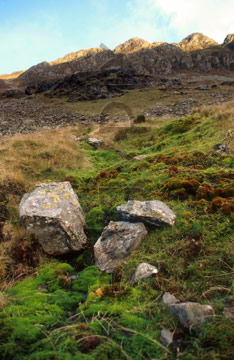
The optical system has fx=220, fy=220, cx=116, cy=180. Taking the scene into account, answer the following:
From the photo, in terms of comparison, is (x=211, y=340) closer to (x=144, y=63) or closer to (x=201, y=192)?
(x=201, y=192)

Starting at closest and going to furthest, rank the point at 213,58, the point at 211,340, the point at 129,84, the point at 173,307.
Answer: the point at 211,340
the point at 173,307
the point at 129,84
the point at 213,58

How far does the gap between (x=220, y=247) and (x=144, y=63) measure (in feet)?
369

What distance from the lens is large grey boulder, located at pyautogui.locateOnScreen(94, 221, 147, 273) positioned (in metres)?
4.23

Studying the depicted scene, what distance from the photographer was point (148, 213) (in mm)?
4824

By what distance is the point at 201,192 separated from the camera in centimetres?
549

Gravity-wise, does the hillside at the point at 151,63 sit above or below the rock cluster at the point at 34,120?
above

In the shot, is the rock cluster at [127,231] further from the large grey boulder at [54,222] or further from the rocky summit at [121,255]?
the large grey boulder at [54,222]

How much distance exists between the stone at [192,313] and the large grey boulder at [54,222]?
9.07 ft

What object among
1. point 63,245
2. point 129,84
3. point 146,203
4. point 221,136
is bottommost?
point 63,245

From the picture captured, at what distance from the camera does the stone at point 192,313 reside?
258 centimetres

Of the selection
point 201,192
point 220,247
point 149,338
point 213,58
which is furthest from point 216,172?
point 213,58

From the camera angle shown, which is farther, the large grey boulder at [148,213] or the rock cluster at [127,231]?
the large grey boulder at [148,213]

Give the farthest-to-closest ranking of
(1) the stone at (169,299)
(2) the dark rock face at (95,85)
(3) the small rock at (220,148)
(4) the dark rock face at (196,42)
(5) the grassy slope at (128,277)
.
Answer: (4) the dark rock face at (196,42)
(2) the dark rock face at (95,85)
(3) the small rock at (220,148)
(1) the stone at (169,299)
(5) the grassy slope at (128,277)

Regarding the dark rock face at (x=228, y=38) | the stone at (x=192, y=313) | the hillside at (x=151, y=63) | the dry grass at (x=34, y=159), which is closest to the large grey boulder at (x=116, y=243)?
the stone at (x=192, y=313)
